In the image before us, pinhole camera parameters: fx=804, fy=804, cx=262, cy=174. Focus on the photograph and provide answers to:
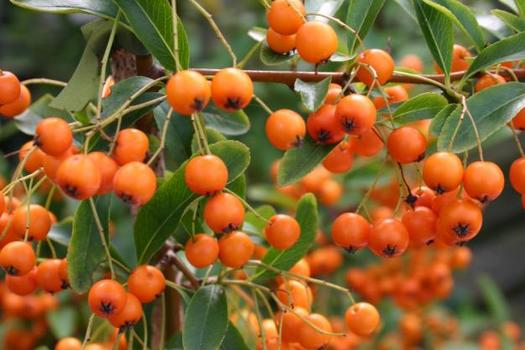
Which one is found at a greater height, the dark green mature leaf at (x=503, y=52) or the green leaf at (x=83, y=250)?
the dark green mature leaf at (x=503, y=52)

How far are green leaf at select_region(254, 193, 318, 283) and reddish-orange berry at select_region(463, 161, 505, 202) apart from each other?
0.25 m

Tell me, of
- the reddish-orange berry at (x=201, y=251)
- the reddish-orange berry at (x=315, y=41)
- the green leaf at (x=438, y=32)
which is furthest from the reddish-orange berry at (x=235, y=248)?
the green leaf at (x=438, y=32)

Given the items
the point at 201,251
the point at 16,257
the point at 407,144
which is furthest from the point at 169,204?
the point at 407,144

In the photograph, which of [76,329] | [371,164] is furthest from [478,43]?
[76,329]

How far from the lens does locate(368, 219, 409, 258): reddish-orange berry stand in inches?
37.2

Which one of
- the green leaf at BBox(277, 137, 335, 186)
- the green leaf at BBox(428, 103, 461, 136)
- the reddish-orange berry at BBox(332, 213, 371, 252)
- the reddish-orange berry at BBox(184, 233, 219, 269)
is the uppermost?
the green leaf at BBox(428, 103, 461, 136)

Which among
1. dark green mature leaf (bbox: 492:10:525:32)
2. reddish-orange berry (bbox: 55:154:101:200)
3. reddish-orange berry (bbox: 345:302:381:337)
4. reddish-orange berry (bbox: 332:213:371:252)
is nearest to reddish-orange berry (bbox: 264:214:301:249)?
reddish-orange berry (bbox: 332:213:371:252)

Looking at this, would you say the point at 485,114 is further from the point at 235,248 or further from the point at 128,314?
the point at 128,314

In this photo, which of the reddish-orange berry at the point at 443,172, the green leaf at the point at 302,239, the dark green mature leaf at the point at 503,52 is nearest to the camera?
the reddish-orange berry at the point at 443,172

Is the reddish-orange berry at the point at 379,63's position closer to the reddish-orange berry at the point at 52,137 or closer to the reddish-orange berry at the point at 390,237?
the reddish-orange berry at the point at 390,237

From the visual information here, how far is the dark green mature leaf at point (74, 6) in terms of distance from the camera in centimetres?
91

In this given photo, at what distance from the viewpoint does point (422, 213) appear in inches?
37.6

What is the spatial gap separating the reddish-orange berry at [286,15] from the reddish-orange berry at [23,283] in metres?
0.43

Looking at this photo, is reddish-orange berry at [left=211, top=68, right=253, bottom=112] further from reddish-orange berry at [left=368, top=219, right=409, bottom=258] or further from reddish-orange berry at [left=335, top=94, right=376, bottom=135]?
reddish-orange berry at [left=368, top=219, right=409, bottom=258]
